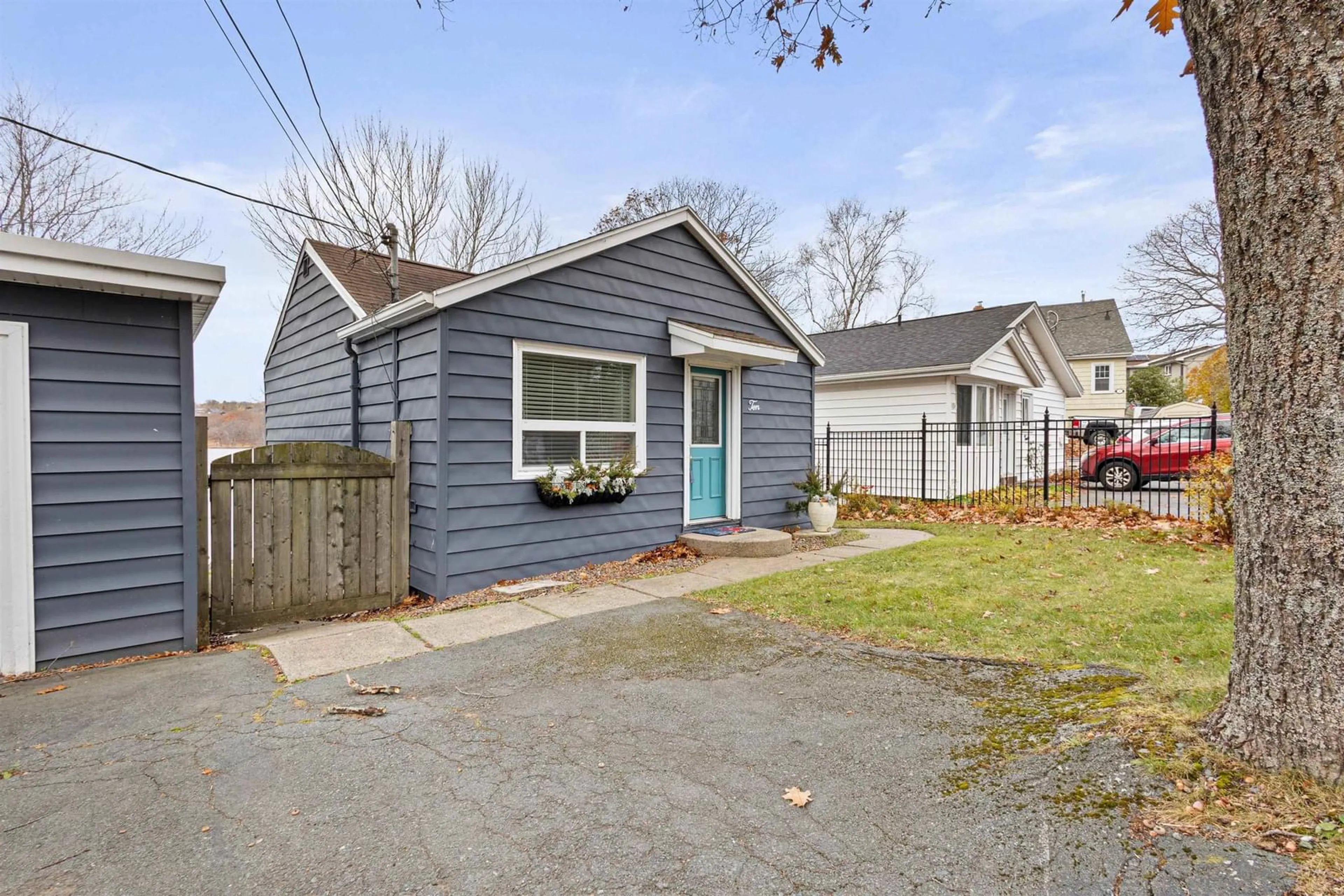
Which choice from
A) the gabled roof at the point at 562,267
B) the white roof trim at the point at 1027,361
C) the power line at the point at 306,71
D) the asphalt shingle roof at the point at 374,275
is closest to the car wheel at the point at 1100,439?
the white roof trim at the point at 1027,361

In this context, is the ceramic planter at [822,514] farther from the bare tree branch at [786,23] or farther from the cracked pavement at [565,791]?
the bare tree branch at [786,23]

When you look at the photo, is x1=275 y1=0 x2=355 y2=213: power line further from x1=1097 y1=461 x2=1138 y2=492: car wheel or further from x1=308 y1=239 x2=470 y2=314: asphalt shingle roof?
x1=1097 y1=461 x2=1138 y2=492: car wheel

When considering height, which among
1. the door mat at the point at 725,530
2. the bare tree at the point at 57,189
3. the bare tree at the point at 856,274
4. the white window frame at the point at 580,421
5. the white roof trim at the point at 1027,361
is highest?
the bare tree at the point at 856,274

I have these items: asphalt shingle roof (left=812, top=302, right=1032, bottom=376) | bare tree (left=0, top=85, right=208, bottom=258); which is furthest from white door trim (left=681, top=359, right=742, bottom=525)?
bare tree (left=0, top=85, right=208, bottom=258)

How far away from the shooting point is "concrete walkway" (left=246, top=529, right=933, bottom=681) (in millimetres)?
4176

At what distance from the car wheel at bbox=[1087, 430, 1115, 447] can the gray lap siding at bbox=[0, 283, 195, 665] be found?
584 inches

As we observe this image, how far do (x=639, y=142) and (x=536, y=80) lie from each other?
6.48 metres

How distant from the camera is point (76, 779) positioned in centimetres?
258

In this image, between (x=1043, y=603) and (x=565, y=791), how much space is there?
14.1ft

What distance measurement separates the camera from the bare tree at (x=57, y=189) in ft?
42.4

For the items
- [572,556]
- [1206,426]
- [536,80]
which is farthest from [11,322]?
[1206,426]

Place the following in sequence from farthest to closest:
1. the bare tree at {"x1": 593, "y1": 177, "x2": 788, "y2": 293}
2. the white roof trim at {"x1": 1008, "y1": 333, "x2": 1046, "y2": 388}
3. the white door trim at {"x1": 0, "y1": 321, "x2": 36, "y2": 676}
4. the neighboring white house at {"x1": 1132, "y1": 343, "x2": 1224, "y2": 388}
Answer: the bare tree at {"x1": 593, "y1": 177, "x2": 788, "y2": 293} < the neighboring white house at {"x1": 1132, "y1": 343, "x2": 1224, "y2": 388} < the white roof trim at {"x1": 1008, "y1": 333, "x2": 1046, "y2": 388} < the white door trim at {"x1": 0, "y1": 321, "x2": 36, "y2": 676}

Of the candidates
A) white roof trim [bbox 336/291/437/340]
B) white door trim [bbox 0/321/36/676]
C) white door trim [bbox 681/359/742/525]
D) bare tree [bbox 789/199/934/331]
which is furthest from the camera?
bare tree [bbox 789/199/934/331]

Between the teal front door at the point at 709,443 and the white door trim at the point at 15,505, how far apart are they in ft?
19.5
